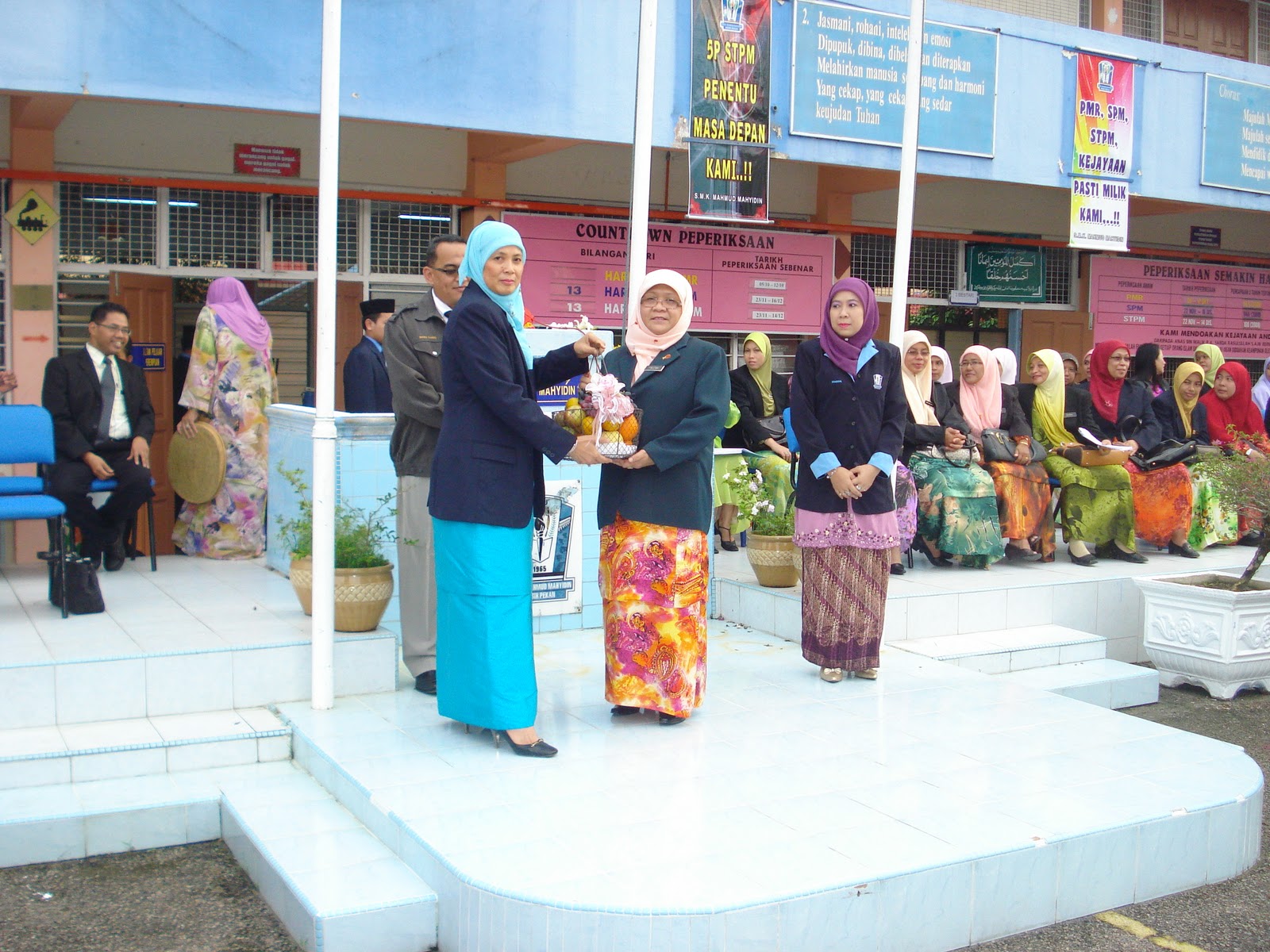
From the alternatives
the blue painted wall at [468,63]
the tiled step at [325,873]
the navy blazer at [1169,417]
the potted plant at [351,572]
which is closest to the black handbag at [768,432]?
the blue painted wall at [468,63]

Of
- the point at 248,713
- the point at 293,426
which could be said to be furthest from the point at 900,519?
the point at 248,713

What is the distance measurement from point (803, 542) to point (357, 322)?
4782 millimetres

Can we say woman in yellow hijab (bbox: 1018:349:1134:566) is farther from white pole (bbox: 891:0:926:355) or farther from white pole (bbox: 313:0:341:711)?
white pole (bbox: 313:0:341:711)

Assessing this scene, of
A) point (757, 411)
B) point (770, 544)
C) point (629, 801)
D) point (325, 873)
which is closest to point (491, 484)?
point (629, 801)

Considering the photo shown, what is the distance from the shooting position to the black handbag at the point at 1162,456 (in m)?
8.11

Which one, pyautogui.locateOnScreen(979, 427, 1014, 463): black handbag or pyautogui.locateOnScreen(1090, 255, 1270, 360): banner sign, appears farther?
pyautogui.locateOnScreen(1090, 255, 1270, 360): banner sign

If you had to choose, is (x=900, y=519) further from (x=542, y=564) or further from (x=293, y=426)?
(x=293, y=426)

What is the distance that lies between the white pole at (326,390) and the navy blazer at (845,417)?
1922 mm

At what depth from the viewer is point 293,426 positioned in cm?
627

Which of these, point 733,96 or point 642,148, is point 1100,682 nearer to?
point 642,148

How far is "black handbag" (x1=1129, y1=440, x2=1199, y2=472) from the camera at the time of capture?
8.11 meters

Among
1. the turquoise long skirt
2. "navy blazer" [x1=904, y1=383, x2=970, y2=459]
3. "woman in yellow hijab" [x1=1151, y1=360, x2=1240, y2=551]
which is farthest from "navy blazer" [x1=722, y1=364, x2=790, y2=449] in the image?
the turquoise long skirt

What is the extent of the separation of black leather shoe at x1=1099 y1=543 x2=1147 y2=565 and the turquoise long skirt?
499 cm

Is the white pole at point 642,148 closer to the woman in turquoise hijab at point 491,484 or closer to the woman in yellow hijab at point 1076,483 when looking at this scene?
the woman in turquoise hijab at point 491,484
